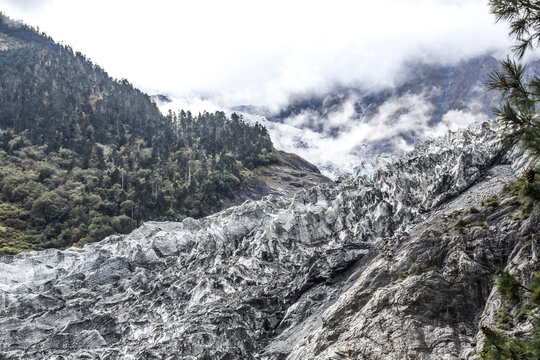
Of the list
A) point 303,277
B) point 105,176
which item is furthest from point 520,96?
point 105,176

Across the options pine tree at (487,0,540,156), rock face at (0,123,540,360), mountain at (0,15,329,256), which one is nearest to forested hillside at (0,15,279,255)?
mountain at (0,15,329,256)

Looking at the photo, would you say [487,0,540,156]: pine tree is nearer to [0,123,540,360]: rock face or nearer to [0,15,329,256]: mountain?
[0,123,540,360]: rock face

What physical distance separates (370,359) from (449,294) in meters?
7.20

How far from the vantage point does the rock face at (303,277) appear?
92.3ft

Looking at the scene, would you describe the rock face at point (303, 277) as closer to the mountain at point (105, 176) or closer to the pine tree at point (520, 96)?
the pine tree at point (520, 96)

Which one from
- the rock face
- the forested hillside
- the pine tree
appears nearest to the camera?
the pine tree

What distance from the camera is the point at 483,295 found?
27.2m

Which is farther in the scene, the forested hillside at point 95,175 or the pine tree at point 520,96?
the forested hillside at point 95,175

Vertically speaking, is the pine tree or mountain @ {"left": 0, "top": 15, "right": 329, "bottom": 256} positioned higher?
mountain @ {"left": 0, "top": 15, "right": 329, "bottom": 256}

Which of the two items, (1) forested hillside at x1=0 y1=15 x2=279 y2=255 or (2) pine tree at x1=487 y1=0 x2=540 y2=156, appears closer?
(2) pine tree at x1=487 y1=0 x2=540 y2=156

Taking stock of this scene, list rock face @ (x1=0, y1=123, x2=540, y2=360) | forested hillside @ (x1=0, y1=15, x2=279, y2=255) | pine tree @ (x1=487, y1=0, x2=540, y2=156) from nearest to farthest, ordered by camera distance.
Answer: pine tree @ (x1=487, y1=0, x2=540, y2=156), rock face @ (x1=0, y1=123, x2=540, y2=360), forested hillside @ (x1=0, y1=15, x2=279, y2=255)

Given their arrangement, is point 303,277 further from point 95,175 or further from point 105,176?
point 95,175

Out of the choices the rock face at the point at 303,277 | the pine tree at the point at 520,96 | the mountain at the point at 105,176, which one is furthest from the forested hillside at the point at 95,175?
the pine tree at the point at 520,96

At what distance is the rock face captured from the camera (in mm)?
28125
